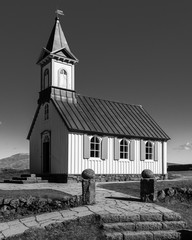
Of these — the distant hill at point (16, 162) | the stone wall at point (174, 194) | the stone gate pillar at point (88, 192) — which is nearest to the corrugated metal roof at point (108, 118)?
the stone wall at point (174, 194)

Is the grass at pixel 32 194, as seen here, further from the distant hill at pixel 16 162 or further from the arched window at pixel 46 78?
the distant hill at pixel 16 162

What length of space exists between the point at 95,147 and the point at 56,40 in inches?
330

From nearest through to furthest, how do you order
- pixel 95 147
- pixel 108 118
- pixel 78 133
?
pixel 78 133 < pixel 95 147 < pixel 108 118

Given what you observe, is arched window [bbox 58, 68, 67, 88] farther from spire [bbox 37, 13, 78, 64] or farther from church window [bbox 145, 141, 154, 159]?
church window [bbox 145, 141, 154, 159]

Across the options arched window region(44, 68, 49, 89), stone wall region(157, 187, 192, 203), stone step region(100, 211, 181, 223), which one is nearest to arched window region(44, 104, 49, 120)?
arched window region(44, 68, 49, 89)

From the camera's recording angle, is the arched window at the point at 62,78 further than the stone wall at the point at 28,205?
Yes

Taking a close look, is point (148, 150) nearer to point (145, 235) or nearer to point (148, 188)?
point (148, 188)

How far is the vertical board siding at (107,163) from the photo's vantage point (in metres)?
19.0

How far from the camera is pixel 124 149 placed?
21625 mm

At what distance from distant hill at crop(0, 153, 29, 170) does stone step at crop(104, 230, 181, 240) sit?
28.5m

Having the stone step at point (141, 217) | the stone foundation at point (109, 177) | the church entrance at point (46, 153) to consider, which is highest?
the church entrance at point (46, 153)

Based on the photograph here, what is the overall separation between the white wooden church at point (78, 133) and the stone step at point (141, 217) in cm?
1019

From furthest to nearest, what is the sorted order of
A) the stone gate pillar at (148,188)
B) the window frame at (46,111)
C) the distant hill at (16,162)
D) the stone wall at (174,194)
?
the distant hill at (16,162), the window frame at (46,111), the stone wall at (174,194), the stone gate pillar at (148,188)

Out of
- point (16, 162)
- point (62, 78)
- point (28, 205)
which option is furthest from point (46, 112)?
point (16, 162)
